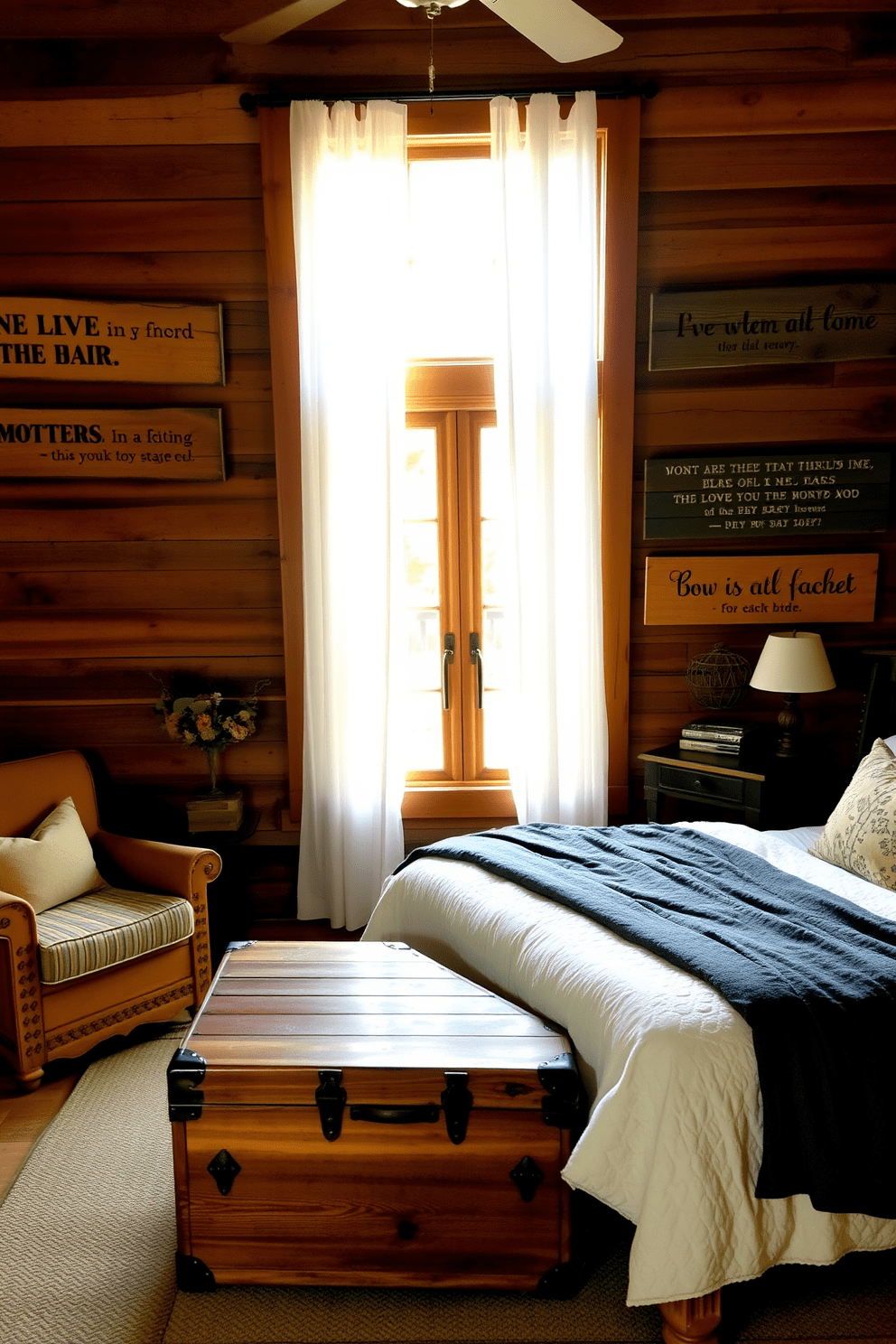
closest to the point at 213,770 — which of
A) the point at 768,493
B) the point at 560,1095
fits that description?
the point at 560,1095

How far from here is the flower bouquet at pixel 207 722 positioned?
3.46 meters

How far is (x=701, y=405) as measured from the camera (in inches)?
140

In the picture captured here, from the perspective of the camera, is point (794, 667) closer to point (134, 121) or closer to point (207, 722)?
point (207, 722)

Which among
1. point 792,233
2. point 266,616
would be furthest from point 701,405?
point 266,616

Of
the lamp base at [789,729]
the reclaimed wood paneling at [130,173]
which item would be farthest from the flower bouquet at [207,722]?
the lamp base at [789,729]

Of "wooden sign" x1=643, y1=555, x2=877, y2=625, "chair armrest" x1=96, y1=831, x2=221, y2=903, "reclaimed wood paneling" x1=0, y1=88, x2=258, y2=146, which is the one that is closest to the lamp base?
"wooden sign" x1=643, y1=555, x2=877, y2=625

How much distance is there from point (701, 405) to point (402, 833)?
1954 mm

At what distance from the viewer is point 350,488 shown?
3482 mm

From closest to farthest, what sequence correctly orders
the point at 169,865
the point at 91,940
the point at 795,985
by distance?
1. the point at 795,985
2. the point at 91,940
3. the point at 169,865

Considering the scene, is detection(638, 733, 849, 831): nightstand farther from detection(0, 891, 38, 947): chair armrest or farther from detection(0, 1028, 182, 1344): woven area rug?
detection(0, 891, 38, 947): chair armrest

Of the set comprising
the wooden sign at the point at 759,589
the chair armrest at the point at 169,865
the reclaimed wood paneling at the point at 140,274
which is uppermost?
the reclaimed wood paneling at the point at 140,274

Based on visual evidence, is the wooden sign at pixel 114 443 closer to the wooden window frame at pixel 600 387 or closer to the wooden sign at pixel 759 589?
the wooden window frame at pixel 600 387

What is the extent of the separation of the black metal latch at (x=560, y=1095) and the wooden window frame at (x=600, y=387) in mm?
1878

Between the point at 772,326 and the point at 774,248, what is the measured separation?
0.28 m
